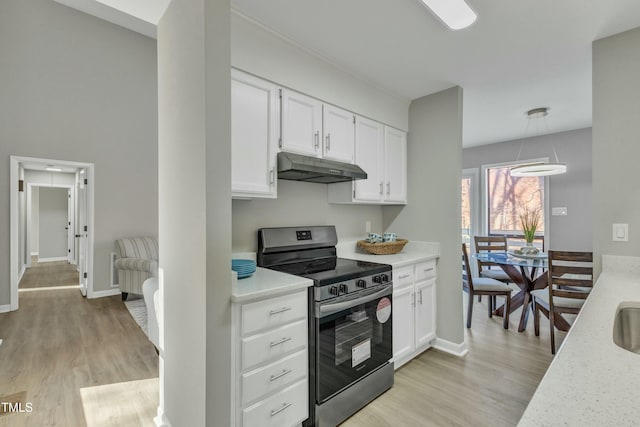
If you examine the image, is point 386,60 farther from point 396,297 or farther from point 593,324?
point 593,324

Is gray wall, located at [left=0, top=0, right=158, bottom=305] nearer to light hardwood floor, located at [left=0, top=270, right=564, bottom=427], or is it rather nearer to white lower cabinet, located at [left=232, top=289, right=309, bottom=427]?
light hardwood floor, located at [left=0, top=270, right=564, bottom=427]

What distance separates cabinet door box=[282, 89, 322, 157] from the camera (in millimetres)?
2098

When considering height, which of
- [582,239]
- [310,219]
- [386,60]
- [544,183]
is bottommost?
[582,239]

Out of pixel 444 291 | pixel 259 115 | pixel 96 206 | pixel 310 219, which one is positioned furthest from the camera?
pixel 96 206

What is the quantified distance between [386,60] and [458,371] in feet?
8.60

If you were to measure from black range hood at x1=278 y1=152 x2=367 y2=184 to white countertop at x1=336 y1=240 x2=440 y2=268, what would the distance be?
0.71 m

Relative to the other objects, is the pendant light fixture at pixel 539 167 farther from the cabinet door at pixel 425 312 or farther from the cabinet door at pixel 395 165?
the cabinet door at pixel 425 312

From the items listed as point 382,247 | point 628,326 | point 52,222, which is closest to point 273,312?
point 382,247

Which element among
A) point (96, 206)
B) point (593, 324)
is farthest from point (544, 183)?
point (96, 206)

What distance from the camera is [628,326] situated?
1331 mm

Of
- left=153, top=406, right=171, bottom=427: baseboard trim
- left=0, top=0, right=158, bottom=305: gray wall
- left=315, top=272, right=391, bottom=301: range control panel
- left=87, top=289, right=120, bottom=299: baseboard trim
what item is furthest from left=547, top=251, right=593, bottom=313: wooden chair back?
left=87, top=289, right=120, bottom=299: baseboard trim

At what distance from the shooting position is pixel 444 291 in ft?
9.57

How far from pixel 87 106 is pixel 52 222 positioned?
5.58 metres

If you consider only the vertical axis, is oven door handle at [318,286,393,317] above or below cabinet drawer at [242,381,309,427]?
above
